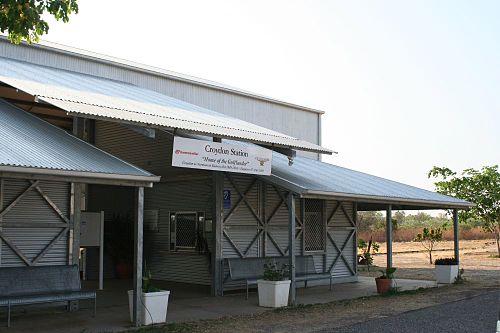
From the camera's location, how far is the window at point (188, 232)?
15000 millimetres

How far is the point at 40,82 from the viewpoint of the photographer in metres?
12.6

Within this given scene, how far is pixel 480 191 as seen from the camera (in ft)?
99.6

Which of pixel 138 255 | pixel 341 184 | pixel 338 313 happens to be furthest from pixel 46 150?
pixel 341 184

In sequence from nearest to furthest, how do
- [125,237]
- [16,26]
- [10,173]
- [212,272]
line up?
1. [10,173]
2. [16,26]
3. [212,272]
4. [125,237]

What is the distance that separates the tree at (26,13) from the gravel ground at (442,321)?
19.6 feet

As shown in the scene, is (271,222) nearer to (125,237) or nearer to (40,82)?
(125,237)

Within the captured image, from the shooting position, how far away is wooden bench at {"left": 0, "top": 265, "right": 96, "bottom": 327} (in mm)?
9359

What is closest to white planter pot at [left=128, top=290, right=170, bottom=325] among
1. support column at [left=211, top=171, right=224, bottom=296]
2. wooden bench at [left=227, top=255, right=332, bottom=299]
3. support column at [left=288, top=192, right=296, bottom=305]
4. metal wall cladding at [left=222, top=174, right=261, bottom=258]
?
support column at [left=288, top=192, right=296, bottom=305]

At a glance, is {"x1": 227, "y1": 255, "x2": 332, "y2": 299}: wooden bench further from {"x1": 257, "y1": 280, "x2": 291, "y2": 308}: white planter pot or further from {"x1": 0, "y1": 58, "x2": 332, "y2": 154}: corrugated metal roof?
{"x1": 0, "y1": 58, "x2": 332, "y2": 154}: corrugated metal roof

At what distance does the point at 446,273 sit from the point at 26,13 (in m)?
12.6

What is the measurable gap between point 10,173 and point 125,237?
32.7 ft

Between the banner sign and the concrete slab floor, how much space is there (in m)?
2.57

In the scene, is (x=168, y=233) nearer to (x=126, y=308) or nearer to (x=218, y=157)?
(x=126, y=308)

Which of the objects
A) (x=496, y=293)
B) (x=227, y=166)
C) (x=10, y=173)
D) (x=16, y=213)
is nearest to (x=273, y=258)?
(x=227, y=166)
